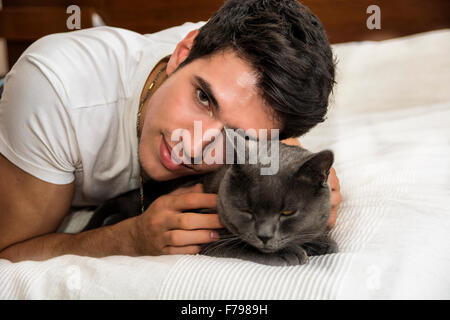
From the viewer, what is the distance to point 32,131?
1.03m

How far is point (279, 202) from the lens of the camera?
2.95ft

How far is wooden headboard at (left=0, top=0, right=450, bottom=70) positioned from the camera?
1.80m

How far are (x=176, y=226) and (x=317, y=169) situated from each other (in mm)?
338

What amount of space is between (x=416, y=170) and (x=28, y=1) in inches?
65.0

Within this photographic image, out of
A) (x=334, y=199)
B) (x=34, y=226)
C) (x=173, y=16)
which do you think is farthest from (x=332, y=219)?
(x=173, y=16)

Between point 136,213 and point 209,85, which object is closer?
point 209,85

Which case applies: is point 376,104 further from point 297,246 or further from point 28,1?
point 28,1

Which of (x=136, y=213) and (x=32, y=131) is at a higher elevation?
(x=32, y=131)

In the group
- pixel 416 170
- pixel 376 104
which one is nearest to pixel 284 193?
pixel 416 170

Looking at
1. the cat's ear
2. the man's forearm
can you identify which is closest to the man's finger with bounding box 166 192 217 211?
the man's forearm

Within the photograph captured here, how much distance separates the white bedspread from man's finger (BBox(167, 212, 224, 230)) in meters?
0.10

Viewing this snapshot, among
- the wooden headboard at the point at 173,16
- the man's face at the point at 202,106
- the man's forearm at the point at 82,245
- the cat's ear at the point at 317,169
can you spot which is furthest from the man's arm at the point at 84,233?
the wooden headboard at the point at 173,16

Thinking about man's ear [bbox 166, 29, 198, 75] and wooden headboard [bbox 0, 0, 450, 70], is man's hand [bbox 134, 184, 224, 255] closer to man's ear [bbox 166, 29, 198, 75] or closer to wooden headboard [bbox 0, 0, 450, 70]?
man's ear [bbox 166, 29, 198, 75]
